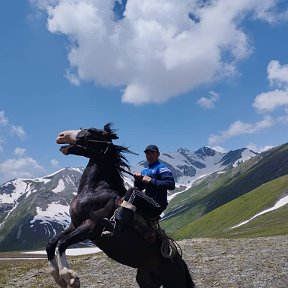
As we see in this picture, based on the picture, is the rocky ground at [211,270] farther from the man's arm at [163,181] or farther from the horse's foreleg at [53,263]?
the horse's foreleg at [53,263]

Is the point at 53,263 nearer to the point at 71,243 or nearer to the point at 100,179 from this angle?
the point at 71,243

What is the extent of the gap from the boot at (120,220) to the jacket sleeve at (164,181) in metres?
0.94

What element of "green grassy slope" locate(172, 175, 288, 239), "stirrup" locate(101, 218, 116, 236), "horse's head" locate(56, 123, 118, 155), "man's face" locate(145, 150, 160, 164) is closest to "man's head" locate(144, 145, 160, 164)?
"man's face" locate(145, 150, 160, 164)

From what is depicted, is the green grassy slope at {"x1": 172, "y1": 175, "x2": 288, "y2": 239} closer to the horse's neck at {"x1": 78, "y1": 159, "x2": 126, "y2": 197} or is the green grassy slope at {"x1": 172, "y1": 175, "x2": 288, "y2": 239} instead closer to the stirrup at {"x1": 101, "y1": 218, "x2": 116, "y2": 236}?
the horse's neck at {"x1": 78, "y1": 159, "x2": 126, "y2": 197}

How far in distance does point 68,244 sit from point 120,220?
115cm

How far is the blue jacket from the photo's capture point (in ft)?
33.2

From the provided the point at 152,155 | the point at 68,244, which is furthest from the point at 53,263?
the point at 152,155

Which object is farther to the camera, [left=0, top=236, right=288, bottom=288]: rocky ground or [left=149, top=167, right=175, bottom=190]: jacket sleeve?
[left=0, top=236, right=288, bottom=288]: rocky ground

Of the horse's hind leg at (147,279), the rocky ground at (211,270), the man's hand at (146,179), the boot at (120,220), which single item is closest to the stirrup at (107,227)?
the boot at (120,220)

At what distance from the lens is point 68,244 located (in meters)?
9.01

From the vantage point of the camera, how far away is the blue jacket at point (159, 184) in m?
10.1

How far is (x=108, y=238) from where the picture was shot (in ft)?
30.6

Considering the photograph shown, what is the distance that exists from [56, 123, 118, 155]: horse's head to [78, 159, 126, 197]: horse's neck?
0.39m

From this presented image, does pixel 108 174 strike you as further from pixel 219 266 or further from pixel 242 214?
pixel 242 214
